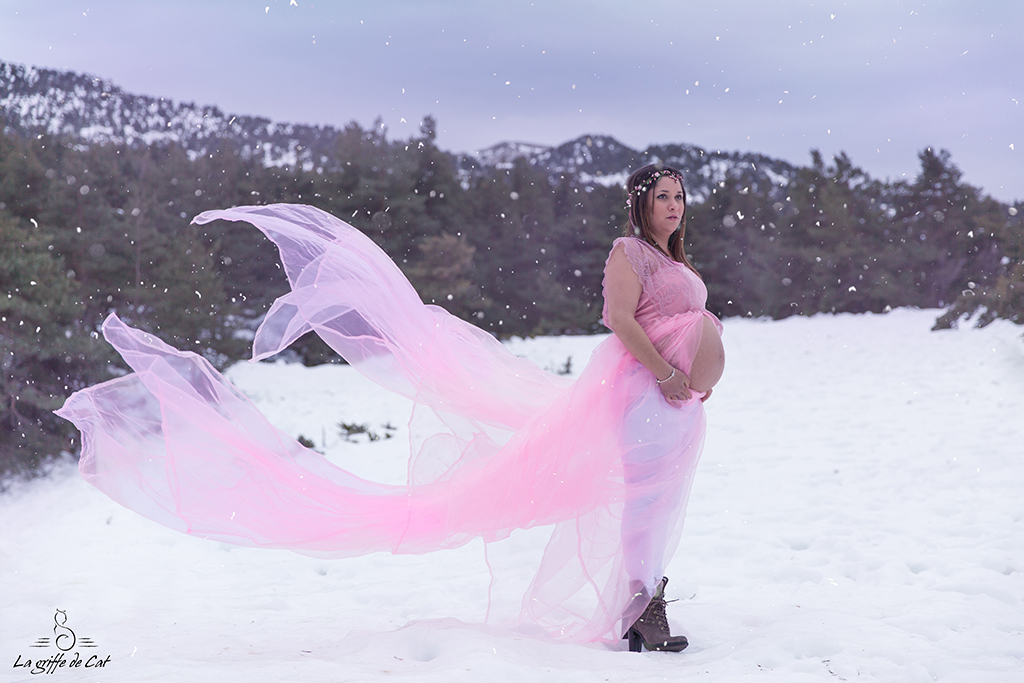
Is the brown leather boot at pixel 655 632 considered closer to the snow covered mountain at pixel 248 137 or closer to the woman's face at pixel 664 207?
the woman's face at pixel 664 207

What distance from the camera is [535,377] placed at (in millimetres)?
3035

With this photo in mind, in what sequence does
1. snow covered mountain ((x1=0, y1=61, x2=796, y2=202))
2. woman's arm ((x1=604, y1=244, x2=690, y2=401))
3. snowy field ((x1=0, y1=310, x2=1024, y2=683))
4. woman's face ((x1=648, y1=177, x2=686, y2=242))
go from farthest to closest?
snow covered mountain ((x1=0, y1=61, x2=796, y2=202)) → woman's face ((x1=648, y1=177, x2=686, y2=242)) → woman's arm ((x1=604, y1=244, x2=690, y2=401)) → snowy field ((x1=0, y1=310, x2=1024, y2=683))

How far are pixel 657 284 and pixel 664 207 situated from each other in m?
0.34

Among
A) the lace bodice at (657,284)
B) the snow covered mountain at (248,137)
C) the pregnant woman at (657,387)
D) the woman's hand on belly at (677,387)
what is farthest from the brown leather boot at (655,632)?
the snow covered mountain at (248,137)

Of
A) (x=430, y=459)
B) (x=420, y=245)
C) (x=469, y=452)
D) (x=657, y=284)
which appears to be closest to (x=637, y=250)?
(x=657, y=284)

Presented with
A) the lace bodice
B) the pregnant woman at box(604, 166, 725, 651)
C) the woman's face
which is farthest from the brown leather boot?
the woman's face

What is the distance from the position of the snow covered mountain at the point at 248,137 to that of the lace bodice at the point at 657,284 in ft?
29.4

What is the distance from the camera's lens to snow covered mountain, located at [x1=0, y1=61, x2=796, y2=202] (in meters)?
10.4

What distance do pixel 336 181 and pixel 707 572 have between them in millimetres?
13721

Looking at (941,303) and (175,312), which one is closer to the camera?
(175,312)

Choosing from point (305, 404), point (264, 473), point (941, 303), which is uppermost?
point (941, 303)

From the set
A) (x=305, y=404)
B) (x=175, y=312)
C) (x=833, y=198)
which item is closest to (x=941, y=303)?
(x=833, y=198)

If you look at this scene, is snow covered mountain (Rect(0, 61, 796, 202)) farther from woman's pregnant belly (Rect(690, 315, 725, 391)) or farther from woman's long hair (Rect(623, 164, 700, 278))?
woman's pregnant belly (Rect(690, 315, 725, 391))

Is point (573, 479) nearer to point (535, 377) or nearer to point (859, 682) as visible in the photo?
point (535, 377)
